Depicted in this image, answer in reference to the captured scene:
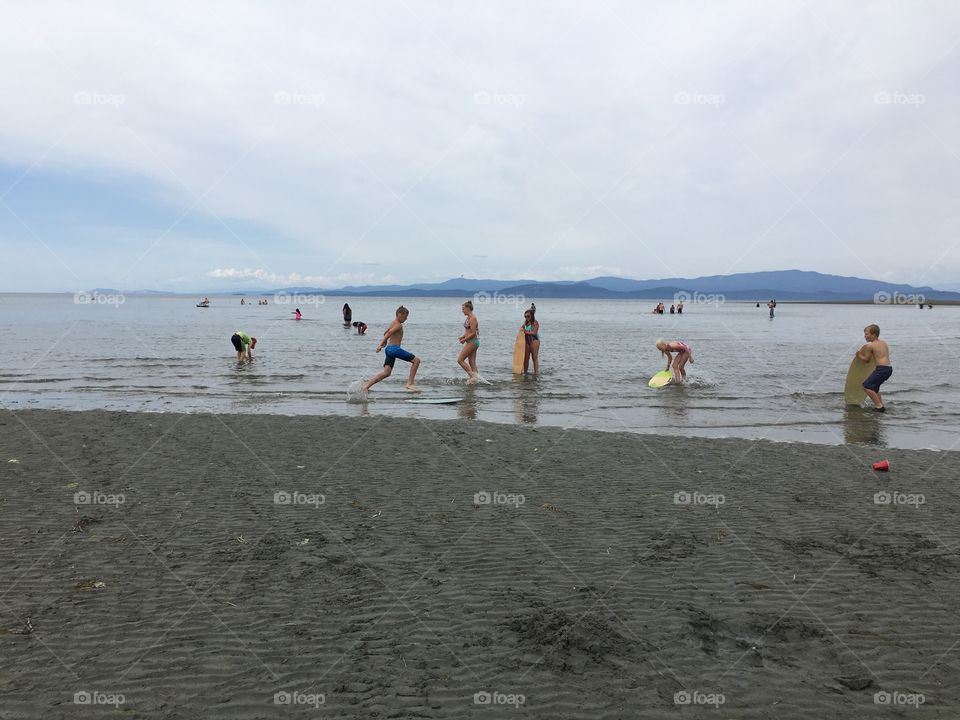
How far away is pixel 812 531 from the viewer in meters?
6.28

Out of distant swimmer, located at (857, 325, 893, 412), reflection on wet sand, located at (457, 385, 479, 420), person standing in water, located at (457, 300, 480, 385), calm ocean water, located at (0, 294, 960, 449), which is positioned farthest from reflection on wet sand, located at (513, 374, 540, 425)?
distant swimmer, located at (857, 325, 893, 412)

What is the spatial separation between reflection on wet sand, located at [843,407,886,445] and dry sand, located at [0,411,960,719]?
2702mm

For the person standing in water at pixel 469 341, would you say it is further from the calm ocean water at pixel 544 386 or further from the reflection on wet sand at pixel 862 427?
the reflection on wet sand at pixel 862 427

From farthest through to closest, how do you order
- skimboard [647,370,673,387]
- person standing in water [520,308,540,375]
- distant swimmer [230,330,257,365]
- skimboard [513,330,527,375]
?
distant swimmer [230,330,257,365] → skimboard [513,330,527,375] → person standing in water [520,308,540,375] → skimboard [647,370,673,387]

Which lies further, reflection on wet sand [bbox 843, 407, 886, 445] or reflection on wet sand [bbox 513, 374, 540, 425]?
reflection on wet sand [bbox 513, 374, 540, 425]

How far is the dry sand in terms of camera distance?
146 inches

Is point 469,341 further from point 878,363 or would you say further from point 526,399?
point 878,363

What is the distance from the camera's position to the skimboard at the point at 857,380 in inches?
591

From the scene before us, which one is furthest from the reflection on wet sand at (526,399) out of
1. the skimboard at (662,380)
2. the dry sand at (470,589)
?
the dry sand at (470,589)

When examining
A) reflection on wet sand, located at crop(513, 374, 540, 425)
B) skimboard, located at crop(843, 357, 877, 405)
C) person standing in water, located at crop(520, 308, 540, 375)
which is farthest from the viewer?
Answer: person standing in water, located at crop(520, 308, 540, 375)

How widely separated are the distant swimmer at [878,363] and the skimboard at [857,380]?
33cm

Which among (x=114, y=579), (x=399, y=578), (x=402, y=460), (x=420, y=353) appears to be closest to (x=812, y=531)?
(x=399, y=578)

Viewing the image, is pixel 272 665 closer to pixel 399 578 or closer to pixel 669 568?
pixel 399 578

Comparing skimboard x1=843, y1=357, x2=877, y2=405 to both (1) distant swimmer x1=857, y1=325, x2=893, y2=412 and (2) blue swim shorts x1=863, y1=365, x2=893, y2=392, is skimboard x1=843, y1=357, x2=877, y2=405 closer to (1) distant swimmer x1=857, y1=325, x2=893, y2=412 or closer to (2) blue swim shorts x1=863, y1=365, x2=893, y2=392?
(1) distant swimmer x1=857, y1=325, x2=893, y2=412
